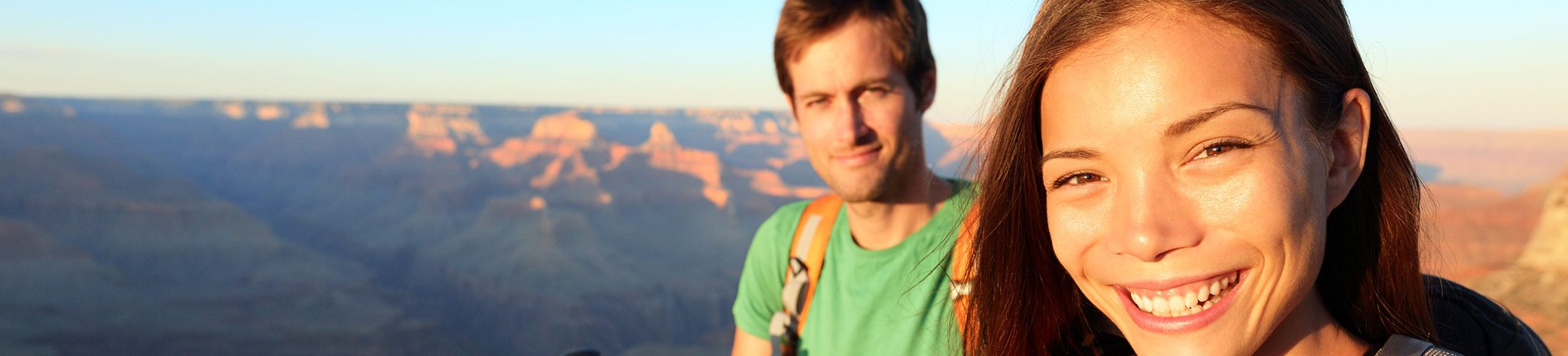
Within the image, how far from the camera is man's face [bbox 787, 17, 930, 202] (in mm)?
2879

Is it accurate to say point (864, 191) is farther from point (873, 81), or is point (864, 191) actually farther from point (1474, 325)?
point (1474, 325)

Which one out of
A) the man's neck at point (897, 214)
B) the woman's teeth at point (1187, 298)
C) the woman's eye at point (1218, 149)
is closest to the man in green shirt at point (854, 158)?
the man's neck at point (897, 214)

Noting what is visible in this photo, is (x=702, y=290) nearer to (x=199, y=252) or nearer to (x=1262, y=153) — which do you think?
(x=199, y=252)

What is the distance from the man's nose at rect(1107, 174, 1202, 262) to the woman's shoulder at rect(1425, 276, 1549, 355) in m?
0.57

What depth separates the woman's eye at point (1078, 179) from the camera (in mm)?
1344

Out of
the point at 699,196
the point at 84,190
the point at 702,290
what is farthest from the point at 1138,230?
the point at 84,190

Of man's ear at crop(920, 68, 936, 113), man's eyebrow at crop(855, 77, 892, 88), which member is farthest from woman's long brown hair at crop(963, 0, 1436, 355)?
man's ear at crop(920, 68, 936, 113)

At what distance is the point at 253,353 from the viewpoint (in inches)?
1770

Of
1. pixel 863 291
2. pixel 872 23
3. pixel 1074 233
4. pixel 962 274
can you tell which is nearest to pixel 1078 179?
pixel 1074 233

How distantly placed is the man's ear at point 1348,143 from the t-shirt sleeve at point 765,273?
6.06ft

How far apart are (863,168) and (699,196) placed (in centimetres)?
5947

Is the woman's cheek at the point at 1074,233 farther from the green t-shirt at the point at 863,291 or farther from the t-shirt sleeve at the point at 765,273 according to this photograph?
the t-shirt sleeve at the point at 765,273

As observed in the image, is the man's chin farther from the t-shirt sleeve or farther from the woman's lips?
the woman's lips

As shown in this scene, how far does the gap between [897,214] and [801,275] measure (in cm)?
35
